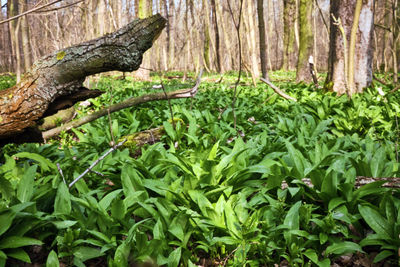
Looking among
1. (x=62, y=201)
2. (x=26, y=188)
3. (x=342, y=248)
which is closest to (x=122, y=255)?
(x=62, y=201)

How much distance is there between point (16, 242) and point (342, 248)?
1736 millimetres

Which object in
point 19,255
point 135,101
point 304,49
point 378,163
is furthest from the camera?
point 304,49

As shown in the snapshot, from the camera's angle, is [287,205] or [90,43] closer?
[287,205]

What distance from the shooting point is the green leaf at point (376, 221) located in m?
1.76

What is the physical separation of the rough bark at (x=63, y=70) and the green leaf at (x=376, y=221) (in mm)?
1983

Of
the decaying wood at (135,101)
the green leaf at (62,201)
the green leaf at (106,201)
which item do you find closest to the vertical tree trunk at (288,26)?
the decaying wood at (135,101)

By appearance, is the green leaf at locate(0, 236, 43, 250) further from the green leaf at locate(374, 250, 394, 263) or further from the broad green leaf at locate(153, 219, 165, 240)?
the green leaf at locate(374, 250, 394, 263)

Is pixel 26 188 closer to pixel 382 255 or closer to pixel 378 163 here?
pixel 382 255

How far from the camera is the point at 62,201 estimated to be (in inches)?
80.0

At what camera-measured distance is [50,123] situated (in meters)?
4.76

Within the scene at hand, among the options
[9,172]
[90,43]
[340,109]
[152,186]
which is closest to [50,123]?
[9,172]

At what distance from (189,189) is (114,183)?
669 millimetres

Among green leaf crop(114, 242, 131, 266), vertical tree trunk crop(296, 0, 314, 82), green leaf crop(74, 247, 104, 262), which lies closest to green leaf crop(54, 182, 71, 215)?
green leaf crop(74, 247, 104, 262)

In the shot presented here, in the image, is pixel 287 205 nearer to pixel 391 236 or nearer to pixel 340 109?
pixel 391 236
